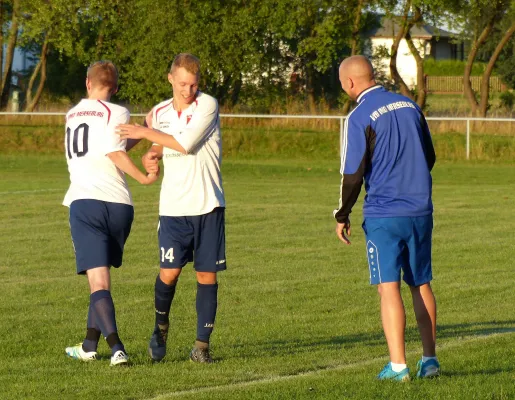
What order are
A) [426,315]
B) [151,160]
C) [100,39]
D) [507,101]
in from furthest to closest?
[507,101] → [100,39] → [151,160] → [426,315]

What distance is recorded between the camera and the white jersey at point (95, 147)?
24.7 feet

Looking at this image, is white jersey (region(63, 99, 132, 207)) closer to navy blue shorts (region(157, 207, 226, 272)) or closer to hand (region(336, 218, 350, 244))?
navy blue shorts (region(157, 207, 226, 272))

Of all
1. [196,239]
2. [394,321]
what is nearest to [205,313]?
[196,239]

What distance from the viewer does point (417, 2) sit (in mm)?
37969

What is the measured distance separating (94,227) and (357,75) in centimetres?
215

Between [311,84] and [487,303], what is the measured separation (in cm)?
3451

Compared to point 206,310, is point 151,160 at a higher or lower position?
higher

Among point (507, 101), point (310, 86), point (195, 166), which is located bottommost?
point (507, 101)

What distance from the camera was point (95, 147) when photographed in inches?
297

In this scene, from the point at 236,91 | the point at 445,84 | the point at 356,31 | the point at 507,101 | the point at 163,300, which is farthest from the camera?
the point at 445,84

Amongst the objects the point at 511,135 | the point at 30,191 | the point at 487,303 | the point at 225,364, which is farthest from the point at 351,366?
the point at 511,135

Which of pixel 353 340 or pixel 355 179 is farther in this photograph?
pixel 353 340

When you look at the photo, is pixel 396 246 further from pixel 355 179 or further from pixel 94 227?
pixel 94 227

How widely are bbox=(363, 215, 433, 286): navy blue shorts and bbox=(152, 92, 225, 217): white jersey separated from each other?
1.29m
